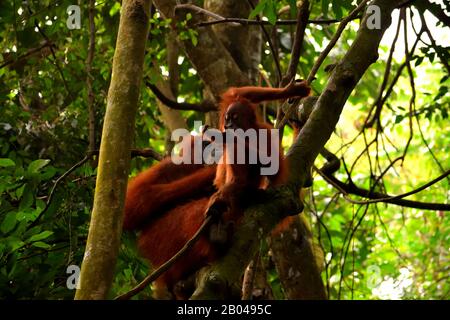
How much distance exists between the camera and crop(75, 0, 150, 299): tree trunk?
6.56 feet

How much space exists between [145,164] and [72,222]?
1.99 m

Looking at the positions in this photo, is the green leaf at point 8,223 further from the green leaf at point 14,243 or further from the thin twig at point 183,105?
the thin twig at point 183,105

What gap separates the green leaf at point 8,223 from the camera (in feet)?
9.27

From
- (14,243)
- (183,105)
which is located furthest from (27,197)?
(183,105)

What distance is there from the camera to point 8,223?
284 cm

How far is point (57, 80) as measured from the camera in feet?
15.8

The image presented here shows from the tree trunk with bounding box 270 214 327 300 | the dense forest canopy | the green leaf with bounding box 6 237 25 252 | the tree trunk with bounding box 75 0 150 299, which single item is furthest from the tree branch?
the tree trunk with bounding box 270 214 327 300

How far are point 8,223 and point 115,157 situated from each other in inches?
35.7

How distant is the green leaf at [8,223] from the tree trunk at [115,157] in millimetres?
858

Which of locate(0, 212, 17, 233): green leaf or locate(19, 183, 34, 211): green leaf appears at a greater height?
locate(19, 183, 34, 211): green leaf

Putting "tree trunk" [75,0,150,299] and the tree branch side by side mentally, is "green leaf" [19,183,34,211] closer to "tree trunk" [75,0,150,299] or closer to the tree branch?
"tree trunk" [75,0,150,299]

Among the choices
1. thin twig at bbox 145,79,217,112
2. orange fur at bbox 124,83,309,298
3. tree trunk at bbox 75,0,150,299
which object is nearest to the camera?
tree trunk at bbox 75,0,150,299

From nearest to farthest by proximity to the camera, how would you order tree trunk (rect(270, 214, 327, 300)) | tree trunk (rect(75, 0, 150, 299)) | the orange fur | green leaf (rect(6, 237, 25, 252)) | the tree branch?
tree trunk (rect(75, 0, 150, 299))
the tree branch
green leaf (rect(6, 237, 25, 252))
the orange fur
tree trunk (rect(270, 214, 327, 300))

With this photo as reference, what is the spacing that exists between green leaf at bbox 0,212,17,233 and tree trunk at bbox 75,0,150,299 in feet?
2.81
